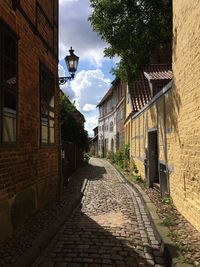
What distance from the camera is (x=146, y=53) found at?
20.2 m

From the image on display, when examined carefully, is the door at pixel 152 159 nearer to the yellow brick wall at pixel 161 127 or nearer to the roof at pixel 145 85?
the yellow brick wall at pixel 161 127

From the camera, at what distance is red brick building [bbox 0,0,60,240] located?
7.06m

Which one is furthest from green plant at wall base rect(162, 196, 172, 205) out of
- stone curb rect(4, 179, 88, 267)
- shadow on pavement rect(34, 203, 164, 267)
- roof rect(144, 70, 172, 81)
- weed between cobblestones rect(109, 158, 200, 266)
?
roof rect(144, 70, 172, 81)

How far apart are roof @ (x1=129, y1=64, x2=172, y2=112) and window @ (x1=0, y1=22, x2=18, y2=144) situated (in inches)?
684

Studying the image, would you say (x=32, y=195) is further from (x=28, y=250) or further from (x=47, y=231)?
(x=28, y=250)

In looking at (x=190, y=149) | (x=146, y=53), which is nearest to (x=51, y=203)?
(x=190, y=149)

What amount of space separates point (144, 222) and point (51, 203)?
292 cm

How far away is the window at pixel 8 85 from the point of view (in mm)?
6867

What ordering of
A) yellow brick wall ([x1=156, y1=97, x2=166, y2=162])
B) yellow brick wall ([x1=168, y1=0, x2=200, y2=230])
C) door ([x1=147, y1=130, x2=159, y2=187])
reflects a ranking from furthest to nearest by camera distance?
door ([x1=147, y1=130, x2=159, y2=187]) → yellow brick wall ([x1=156, y1=97, x2=166, y2=162]) → yellow brick wall ([x1=168, y1=0, x2=200, y2=230])

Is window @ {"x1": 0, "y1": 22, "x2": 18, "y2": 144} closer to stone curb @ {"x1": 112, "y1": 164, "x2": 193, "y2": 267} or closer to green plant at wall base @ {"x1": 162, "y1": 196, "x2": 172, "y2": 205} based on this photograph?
stone curb @ {"x1": 112, "y1": 164, "x2": 193, "y2": 267}

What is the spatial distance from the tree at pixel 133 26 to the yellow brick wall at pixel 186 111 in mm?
9870

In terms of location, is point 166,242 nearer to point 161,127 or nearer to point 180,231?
point 180,231

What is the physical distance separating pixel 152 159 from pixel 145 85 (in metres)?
12.5

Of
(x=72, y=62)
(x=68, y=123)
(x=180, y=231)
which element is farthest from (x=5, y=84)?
(x=68, y=123)
